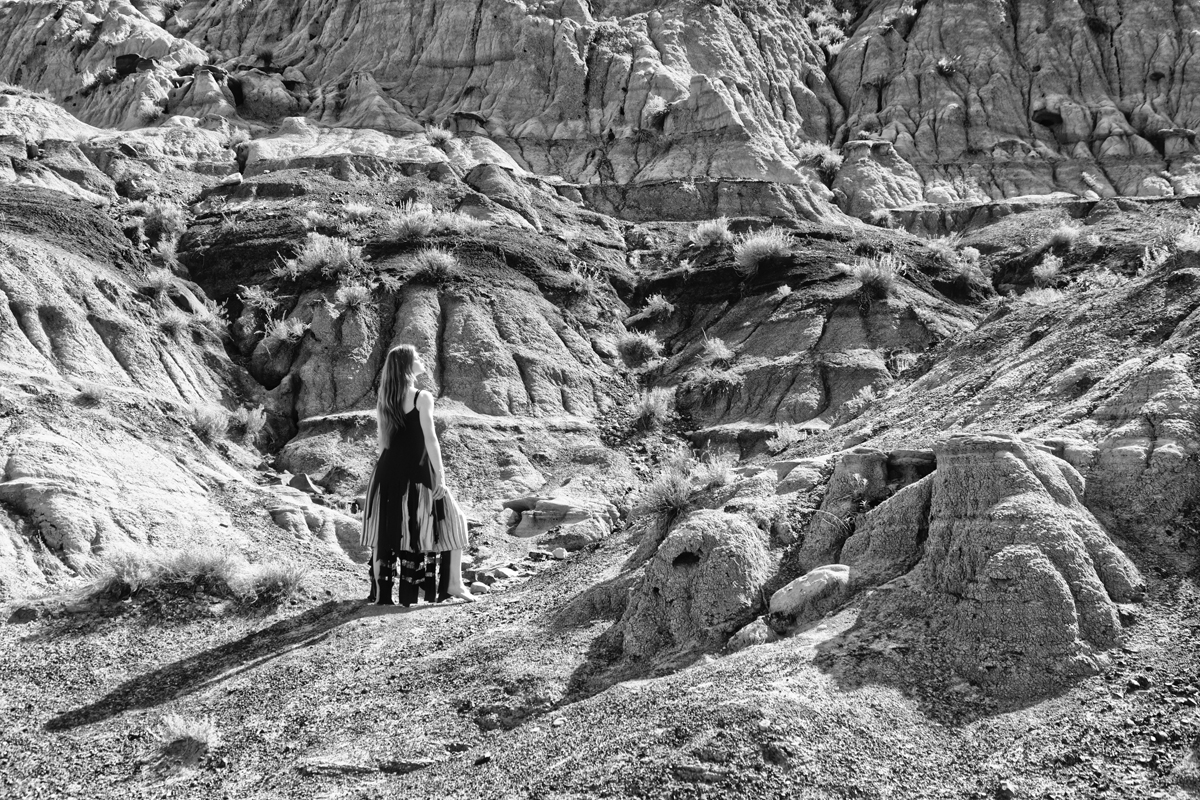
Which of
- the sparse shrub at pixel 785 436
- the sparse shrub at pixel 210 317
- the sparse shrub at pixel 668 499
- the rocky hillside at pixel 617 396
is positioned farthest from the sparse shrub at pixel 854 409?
the sparse shrub at pixel 210 317

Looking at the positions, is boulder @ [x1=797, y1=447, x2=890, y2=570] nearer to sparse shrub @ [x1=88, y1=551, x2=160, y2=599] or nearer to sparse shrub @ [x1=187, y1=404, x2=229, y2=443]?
sparse shrub @ [x1=88, y1=551, x2=160, y2=599]

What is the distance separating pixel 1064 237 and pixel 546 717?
19.5m

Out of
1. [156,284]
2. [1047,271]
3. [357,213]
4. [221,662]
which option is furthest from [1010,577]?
[357,213]

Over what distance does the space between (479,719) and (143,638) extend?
3673 mm

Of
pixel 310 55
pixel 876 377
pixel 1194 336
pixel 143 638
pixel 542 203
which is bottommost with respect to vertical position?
pixel 143 638

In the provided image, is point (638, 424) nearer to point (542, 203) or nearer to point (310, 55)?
point (542, 203)

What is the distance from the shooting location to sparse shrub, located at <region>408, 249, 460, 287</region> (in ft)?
63.7

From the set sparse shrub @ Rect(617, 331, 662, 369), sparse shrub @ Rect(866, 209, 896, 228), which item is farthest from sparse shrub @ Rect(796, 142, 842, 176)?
sparse shrub @ Rect(617, 331, 662, 369)

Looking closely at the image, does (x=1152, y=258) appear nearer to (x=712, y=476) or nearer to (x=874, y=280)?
(x=874, y=280)

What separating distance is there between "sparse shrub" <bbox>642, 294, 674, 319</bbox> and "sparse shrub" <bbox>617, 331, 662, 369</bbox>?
3.28 ft

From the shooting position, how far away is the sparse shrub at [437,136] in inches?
1213

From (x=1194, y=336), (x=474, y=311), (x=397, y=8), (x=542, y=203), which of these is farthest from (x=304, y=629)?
(x=397, y=8)

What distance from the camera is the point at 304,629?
9.09 m

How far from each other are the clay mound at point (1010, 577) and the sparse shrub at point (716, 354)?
11.5 meters
